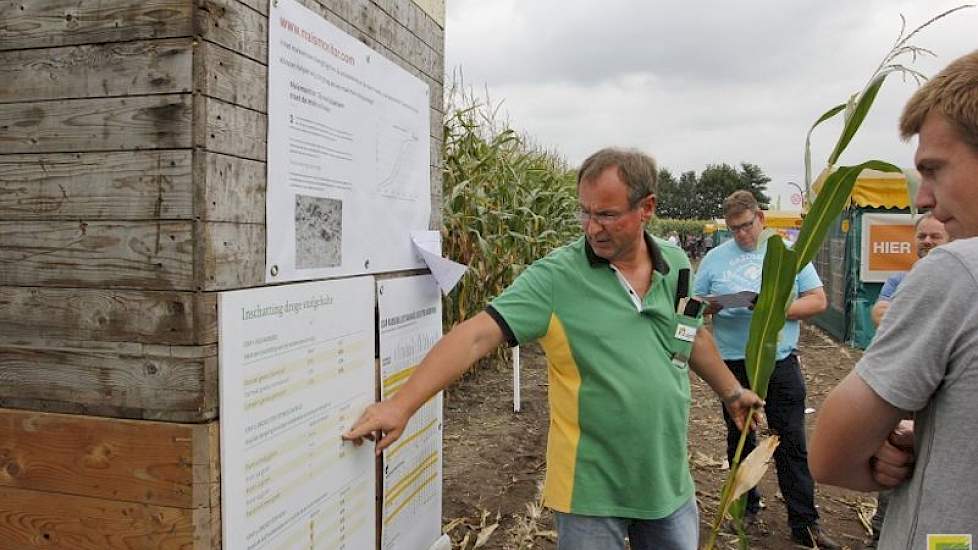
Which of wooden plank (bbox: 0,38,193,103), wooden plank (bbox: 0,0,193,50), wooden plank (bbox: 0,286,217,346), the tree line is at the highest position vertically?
the tree line

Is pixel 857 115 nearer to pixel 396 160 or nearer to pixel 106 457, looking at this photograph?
pixel 396 160

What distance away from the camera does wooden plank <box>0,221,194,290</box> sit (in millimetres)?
1564

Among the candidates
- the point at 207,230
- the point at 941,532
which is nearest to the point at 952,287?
the point at 941,532

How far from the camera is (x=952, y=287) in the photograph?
3.34 ft

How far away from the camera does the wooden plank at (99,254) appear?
1.56 meters

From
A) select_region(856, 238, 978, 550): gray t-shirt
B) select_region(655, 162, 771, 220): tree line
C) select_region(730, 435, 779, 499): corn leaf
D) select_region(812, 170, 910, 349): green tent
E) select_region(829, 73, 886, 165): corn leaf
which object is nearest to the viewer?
select_region(856, 238, 978, 550): gray t-shirt

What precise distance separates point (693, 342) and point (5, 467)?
2088 mm

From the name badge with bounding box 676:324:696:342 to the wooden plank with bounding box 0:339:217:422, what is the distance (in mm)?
1509

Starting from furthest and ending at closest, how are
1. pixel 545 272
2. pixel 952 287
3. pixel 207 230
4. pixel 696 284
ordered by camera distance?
pixel 696 284
pixel 545 272
pixel 207 230
pixel 952 287

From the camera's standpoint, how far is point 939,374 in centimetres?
104

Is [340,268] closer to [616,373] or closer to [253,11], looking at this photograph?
[253,11]

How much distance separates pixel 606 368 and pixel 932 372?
1233mm

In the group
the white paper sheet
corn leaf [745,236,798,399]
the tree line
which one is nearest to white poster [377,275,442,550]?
the white paper sheet

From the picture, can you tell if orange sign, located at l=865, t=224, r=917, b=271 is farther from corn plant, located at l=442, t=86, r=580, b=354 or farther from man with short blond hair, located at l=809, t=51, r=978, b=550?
man with short blond hair, located at l=809, t=51, r=978, b=550
